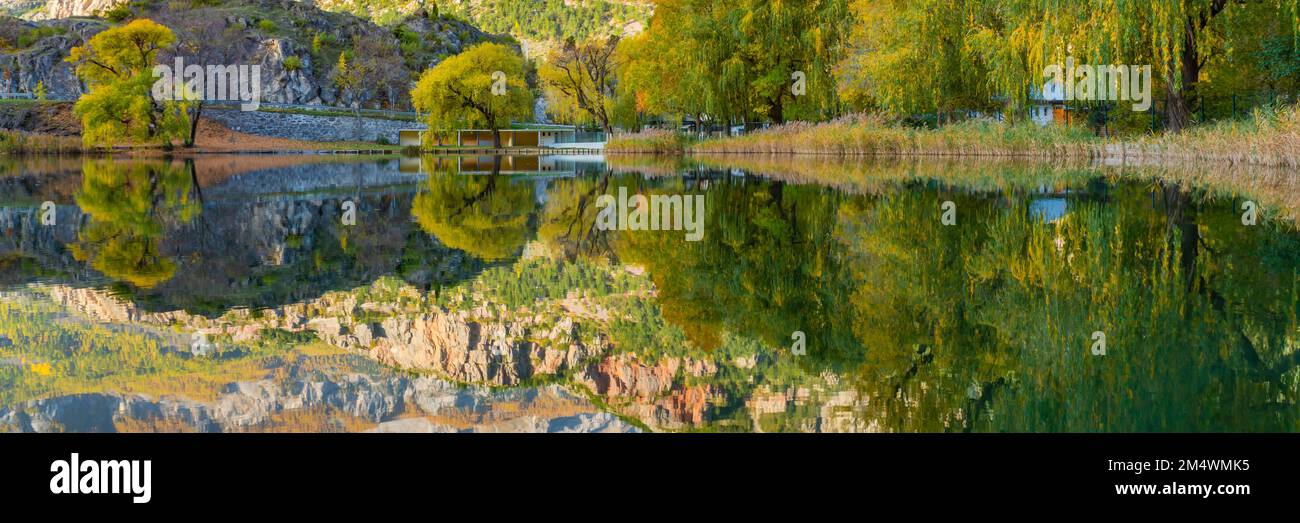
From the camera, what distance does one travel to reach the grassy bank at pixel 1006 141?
20422 mm

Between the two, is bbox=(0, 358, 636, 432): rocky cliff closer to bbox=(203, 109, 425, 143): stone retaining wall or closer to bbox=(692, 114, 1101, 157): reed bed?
bbox=(692, 114, 1101, 157): reed bed

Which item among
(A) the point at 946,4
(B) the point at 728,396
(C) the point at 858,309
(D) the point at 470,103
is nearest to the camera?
(B) the point at 728,396

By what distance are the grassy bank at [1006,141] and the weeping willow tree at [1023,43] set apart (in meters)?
1.00

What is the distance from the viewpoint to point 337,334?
5.81 metres

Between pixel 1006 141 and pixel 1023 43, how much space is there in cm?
430

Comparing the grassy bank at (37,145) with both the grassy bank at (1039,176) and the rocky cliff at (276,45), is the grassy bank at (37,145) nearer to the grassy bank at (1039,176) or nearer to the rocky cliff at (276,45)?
the rocky cliff at (276,45)

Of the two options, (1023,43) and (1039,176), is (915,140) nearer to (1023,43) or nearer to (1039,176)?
(1023,43)

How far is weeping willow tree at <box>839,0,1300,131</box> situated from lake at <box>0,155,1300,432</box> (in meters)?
11.4

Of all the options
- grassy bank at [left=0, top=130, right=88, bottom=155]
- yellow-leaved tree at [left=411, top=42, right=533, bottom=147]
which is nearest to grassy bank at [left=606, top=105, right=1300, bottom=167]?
yellow-leaved tree at [left=411, top=42, right=533, bottom=147]

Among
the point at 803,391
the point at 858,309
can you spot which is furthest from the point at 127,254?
the point at 803,391
